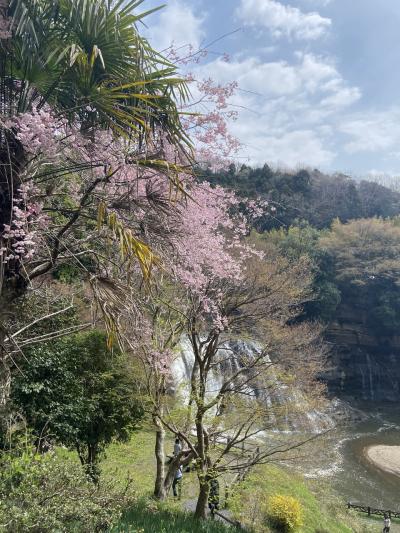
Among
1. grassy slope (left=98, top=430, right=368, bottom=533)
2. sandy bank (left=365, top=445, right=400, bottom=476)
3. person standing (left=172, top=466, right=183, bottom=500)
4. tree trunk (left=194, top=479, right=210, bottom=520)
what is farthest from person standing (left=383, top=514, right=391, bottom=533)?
tree trunk (left=194, top=479, right=210, bottom=520)

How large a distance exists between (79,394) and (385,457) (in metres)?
19.1

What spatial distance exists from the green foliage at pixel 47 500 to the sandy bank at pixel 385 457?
19.8 metres

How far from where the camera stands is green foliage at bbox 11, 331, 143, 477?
23.9 ft

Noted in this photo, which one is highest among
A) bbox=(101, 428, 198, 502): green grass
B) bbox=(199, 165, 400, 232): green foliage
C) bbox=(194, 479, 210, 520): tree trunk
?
bbox=(199, 165, 400, 232): green foliage

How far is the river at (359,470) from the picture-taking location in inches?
674

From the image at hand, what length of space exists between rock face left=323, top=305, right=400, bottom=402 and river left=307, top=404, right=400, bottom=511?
22.0 ft

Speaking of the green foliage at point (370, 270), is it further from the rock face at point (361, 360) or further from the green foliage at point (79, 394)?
the green foliage at point (79, 394)

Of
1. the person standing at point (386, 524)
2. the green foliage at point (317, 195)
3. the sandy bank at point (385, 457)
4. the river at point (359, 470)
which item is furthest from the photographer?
the green foliage at point (317, 195)

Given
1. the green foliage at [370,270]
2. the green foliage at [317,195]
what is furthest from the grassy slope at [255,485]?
the green foliage at [317,195]

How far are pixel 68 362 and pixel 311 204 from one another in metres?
44.0

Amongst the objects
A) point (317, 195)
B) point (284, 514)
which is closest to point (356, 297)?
point (317, 195)

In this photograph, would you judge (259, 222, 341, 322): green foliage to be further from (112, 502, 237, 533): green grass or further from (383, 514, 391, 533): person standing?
(112, 502, 237, 533): green grass

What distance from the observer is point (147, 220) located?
15.0ft

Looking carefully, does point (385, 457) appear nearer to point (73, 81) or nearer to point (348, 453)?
point (348, 453)
